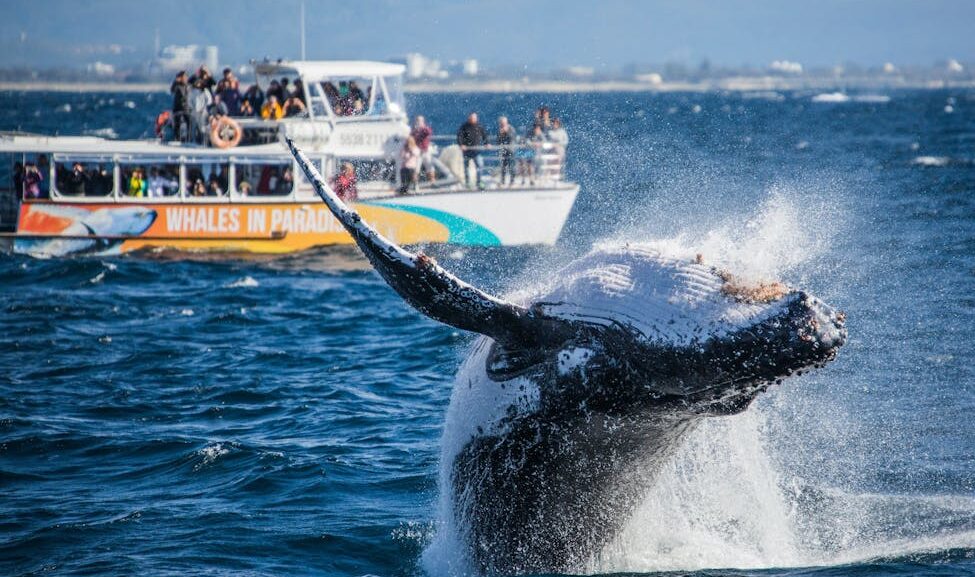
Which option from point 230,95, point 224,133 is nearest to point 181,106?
point 230,95

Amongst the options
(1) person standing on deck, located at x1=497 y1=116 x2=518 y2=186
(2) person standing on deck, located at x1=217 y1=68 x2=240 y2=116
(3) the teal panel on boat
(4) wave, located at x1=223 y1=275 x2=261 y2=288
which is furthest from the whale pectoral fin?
(2) person standing on deck, located at x1=217 y1=68 x2=240 y2=116

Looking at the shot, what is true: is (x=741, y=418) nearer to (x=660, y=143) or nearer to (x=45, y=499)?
(x=45, y=499)

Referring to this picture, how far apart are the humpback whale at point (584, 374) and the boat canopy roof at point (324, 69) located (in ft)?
71.3

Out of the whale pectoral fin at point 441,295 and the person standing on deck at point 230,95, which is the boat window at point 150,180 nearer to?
the person standing on deck at point 230,95

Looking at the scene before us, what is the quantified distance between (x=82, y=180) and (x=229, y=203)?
10.2 feet

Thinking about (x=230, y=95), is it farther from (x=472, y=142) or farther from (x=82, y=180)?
(x=472, y=142)

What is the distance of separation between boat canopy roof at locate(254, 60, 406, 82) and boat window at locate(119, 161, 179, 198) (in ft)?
12.4

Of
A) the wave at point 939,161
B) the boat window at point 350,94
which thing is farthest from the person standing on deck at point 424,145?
the wave at point 939,161

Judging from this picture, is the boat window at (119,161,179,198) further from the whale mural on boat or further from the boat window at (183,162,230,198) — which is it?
the whale mural on boat

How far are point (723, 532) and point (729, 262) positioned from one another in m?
2.84

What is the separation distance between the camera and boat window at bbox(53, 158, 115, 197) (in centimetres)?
2578

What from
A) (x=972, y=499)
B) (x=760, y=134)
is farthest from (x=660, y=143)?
(x=972, y=499)

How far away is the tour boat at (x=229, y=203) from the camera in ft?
84.2

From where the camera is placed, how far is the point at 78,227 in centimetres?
2561
